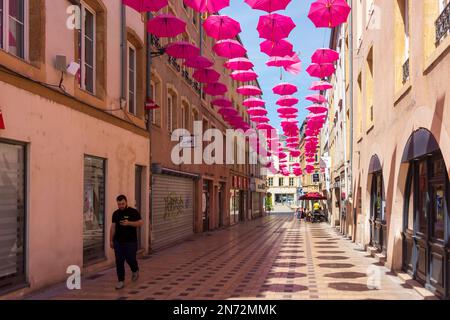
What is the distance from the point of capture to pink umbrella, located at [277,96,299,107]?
2161 cm

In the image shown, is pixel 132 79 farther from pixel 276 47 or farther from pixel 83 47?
pixel 276 47

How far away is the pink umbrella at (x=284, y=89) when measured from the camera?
20297mm

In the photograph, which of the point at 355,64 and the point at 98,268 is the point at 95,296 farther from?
the point at 355,64

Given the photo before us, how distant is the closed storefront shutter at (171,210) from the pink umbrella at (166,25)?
607 cm

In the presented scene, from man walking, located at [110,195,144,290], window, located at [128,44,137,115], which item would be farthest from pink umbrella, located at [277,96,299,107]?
man walking, located at [110,195,144,290]

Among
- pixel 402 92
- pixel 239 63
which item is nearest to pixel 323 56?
pixel 239 63

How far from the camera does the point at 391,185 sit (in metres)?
13.0

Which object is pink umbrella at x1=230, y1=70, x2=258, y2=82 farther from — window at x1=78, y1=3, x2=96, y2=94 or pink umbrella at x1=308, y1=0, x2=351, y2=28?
window at x1=78, y1=3, x2=96, y2=94

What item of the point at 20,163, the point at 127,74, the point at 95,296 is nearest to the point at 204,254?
the point at 127,74

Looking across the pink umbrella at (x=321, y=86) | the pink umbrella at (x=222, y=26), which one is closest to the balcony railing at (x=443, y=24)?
the pink umbrella at (x=222, y=26)

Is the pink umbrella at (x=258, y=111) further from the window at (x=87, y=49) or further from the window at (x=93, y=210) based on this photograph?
the window at (x=87, y=49)

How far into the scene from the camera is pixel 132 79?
16.4 metres

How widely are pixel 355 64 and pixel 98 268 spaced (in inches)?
531

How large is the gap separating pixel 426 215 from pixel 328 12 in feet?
17.2
